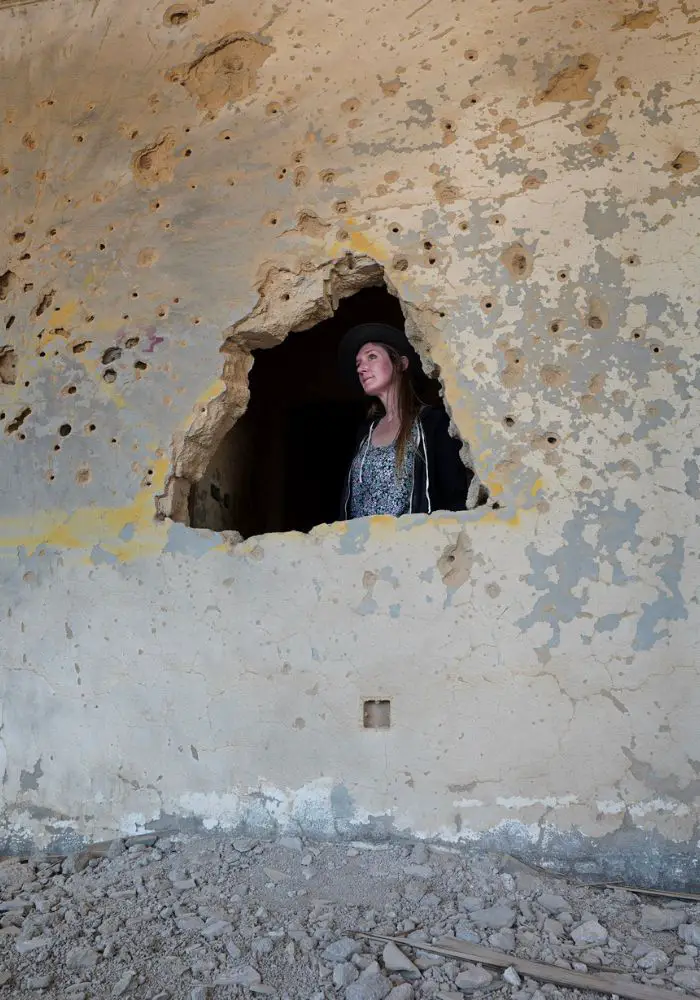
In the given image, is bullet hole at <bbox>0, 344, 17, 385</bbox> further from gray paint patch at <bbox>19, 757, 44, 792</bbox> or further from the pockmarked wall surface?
gray paint patch at <bbox>19, 757, 44, 792</bbox>

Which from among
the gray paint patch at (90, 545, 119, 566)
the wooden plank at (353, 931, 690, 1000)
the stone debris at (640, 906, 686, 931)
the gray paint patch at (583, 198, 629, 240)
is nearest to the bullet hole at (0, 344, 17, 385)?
the gray paint patch at (90, 545, 119, 566)

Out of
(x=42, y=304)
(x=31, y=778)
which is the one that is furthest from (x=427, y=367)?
(x=31, y=778)

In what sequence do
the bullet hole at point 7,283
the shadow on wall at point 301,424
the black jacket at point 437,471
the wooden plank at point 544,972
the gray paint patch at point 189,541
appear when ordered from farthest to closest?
the shadow on wall at point 301,424 < the bullet hole at point 7,283 < the black jacket at point 437,471 < the gray paint patch at point 189,541 < the wooden plank at point 544,972

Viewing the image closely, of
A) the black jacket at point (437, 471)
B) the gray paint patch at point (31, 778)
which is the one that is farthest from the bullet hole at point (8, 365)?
the black jacket at point (437, 471)

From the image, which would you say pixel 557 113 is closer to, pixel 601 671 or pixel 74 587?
pixel 601 671

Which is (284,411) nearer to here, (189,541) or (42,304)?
(42,304)

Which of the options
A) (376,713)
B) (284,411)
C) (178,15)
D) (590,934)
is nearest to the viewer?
(590,934)

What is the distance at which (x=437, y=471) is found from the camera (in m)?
2.75

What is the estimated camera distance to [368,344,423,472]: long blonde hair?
278 cm

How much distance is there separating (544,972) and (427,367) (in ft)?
5.54

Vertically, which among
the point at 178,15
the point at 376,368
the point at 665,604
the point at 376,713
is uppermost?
the point at 178,15

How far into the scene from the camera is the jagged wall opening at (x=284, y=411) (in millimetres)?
2711

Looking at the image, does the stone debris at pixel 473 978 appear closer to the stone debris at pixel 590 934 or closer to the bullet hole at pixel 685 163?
the stone debris at pixel 590 934

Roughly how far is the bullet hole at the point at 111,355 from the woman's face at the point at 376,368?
862 millimetres
